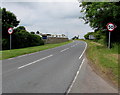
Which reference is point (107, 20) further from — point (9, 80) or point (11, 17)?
point (11, 17)

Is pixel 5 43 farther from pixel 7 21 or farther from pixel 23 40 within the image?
pixel 23 40

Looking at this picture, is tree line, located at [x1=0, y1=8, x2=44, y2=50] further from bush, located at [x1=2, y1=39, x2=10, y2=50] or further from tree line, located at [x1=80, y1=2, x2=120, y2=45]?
tree line, located at [x1=80, y1=2, x2=120, y2=45]

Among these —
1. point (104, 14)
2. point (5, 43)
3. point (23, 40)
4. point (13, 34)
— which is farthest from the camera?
point (23, 40)

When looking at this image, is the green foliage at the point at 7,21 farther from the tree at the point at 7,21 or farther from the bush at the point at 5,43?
the bush at the point at 5,43

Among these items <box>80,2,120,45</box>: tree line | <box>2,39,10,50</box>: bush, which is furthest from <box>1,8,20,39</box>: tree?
<box>80,2,120,45</box>: tree line

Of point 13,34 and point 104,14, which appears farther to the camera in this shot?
point 13,34

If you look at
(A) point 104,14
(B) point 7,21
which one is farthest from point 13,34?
(A) point 104,14

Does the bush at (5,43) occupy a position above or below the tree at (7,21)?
below

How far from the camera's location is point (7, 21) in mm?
31500

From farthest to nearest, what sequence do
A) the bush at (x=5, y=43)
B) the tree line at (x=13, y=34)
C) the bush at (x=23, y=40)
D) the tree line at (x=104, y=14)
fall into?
the bush at (x=23, y=40) → the tree line at (x=13, y=34) → the bush at (x=5, y=43) → the tree line at (x=104, y=14)

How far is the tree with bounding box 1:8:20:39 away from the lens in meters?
29.7

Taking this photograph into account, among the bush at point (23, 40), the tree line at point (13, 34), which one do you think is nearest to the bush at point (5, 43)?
the tree line at point (13, 34)

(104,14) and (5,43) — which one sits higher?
(104,14)

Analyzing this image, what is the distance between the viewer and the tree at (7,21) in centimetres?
2972
